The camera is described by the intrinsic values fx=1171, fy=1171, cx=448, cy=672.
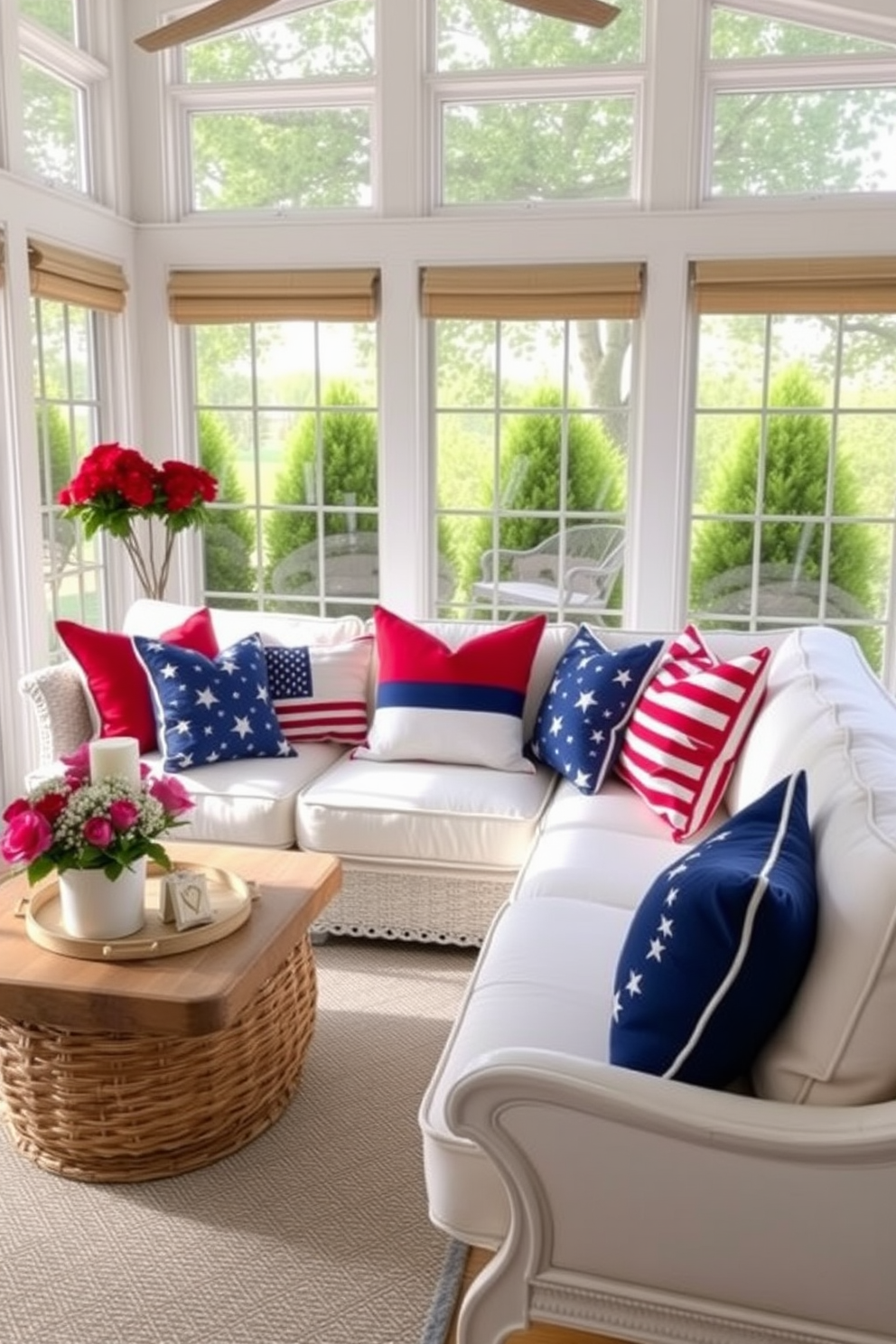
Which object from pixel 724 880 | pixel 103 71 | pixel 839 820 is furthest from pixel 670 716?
pixel 103 71

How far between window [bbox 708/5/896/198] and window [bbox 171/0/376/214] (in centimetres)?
136

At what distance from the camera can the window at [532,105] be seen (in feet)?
14.5

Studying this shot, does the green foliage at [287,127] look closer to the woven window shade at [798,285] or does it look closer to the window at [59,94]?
the window at [59,94]

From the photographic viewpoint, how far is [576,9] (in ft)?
8.04

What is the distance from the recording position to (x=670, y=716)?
3090 millimetres

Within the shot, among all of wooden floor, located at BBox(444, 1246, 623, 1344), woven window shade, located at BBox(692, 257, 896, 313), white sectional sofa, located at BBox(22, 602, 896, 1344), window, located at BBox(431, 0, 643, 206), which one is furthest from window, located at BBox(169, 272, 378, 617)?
wooden floor, located at BBox(444, 1246, 623, 1344)

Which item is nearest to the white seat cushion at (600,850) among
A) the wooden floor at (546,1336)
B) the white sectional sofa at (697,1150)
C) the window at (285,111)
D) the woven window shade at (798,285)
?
the white sectional sofa at (697,1150)

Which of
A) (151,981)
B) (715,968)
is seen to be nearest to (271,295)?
(151,981)

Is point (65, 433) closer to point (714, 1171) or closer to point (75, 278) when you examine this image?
point (75, 278)

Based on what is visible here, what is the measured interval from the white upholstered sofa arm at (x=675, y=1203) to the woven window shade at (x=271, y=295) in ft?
11.9

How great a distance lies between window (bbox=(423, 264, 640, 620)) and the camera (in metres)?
4.54

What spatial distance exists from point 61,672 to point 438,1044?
1.67 metres

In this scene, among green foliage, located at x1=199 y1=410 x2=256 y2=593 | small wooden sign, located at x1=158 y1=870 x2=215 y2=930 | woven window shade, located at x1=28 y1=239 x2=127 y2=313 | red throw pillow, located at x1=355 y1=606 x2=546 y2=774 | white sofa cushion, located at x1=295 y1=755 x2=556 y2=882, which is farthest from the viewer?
green foliage, located at x1=199 y1=410 x2=256 y2=593

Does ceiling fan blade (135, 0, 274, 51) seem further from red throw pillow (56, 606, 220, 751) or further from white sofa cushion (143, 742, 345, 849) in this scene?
white sofa cushion (143, 742, 345, 849)
